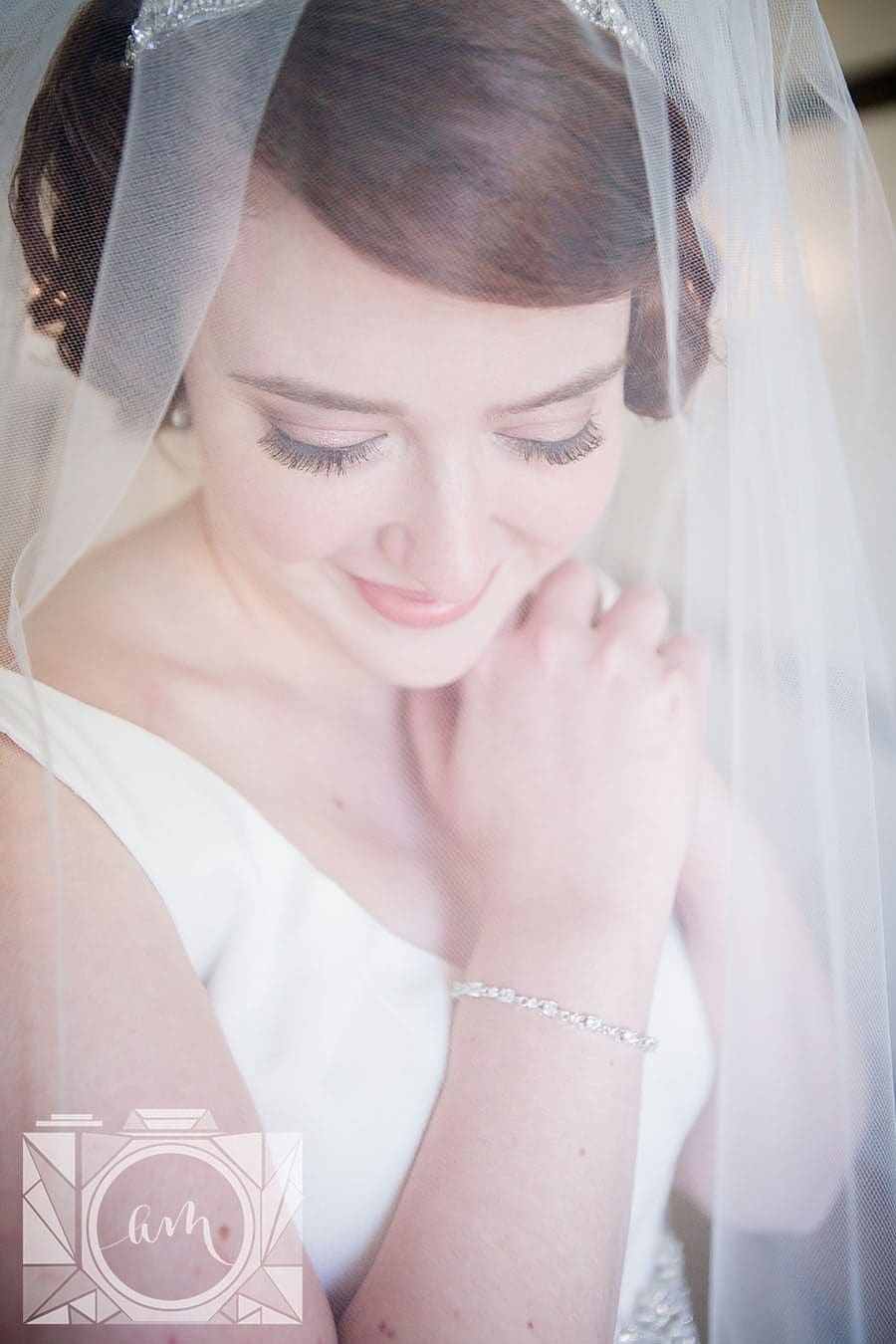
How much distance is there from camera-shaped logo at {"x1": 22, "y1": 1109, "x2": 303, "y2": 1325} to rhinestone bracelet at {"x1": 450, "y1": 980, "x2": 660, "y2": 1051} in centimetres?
28

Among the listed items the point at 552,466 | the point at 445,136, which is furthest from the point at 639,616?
the point at 445,136

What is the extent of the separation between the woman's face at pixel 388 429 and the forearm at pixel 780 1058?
36cm

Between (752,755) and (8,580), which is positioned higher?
(8,580)

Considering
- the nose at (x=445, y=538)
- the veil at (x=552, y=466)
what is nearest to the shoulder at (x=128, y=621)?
the veil at (x=552, y=466)

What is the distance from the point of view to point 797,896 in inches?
38.1

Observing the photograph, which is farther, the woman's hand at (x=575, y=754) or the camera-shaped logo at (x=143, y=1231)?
the woman's hand at (x=575, y=754)

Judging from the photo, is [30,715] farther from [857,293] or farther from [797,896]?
[857,293]

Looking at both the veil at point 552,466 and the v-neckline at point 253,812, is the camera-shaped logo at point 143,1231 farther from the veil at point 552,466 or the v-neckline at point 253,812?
the v-neckline at point 253,812

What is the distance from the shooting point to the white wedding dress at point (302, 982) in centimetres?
88

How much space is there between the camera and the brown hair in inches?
28.3

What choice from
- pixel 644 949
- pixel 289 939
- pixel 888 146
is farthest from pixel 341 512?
pixel 888 146

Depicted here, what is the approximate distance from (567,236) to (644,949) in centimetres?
65

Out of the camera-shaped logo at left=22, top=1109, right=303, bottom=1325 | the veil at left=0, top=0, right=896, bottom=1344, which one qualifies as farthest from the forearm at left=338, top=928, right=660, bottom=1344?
the camera-shaped logo at left=22, top=1109, right=303, bottom=1325

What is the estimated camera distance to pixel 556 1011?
0.92 metres
